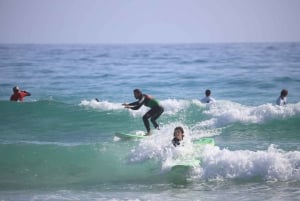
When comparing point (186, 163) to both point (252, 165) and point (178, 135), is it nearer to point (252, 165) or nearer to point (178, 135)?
point (178, 135)

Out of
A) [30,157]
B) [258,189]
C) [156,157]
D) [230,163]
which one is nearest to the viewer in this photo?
[258,189]

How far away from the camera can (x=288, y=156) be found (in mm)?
11938

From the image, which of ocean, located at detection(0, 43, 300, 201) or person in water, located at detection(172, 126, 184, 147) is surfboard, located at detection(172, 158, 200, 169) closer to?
ocean, located at detection(0, 43, 300, 201)

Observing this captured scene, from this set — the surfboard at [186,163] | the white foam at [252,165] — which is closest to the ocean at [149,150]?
the white foam at [252,165]

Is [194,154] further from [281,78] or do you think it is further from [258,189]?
[281,78]

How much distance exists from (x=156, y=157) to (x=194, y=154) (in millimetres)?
1020

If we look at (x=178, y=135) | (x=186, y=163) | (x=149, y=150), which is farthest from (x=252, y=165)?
(x=149, y=150)

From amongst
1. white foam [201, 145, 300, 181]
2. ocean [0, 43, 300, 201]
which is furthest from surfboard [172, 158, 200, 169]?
white foam [201, 145, 300, 181]

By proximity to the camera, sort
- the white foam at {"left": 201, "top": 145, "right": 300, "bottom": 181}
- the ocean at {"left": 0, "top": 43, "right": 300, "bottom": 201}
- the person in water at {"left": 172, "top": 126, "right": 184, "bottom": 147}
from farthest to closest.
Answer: the person in water at {"left": 172, "top": 126, "right": 184, "bottom": 147}
the white foam at {"left": 201, "top": 145, "right": 300, "bottom": 181}
the ocean at {"left": 0, "top": 43, "right": 300, "bottom": 201}

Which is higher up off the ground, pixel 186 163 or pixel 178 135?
pixel 178 135

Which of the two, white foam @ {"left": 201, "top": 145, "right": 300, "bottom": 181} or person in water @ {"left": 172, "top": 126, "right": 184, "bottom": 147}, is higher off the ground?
person in water @ {"left": 172, "top": 126, "right": 184, "bottom": 147}

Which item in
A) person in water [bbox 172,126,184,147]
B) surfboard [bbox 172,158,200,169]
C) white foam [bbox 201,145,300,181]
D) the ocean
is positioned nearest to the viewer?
the ocean

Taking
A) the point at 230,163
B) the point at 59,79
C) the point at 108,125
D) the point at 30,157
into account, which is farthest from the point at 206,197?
the point at 59,79

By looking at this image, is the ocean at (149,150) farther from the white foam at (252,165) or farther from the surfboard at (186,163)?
the surfboard at (186,163)
